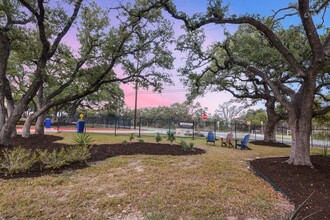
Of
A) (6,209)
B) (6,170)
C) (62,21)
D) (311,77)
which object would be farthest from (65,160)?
(311,77)

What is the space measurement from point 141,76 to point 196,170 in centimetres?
721

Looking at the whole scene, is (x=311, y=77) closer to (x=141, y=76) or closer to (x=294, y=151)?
(x=294, y=151)

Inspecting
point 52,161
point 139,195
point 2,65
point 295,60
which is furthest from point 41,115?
point 295,60

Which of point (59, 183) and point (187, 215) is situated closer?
point (187, 215)

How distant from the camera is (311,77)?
6523 mm

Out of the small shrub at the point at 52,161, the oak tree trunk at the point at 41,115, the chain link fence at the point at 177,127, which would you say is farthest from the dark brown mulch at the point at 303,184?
the chain link fence at the point at 177,127

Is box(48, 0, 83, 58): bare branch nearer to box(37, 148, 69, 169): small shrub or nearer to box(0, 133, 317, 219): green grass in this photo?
box(37, 148, 69, 169): small shrub

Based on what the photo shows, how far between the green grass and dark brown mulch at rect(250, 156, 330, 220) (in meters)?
0.34

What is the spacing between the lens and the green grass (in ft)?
10.6

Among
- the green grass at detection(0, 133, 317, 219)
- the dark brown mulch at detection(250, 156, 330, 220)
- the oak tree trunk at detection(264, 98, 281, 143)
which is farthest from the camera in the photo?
the oak tree trunk at detection(264, 98, 281, 143)

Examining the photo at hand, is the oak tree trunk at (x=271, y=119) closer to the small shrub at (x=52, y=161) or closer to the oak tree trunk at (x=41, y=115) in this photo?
the small shrub at (x=52, y=161)

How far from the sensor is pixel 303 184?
4.88 metres

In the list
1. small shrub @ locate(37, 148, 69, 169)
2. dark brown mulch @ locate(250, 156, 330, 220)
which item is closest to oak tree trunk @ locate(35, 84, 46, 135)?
small shrub @ locate(37, 148, 69, 169)

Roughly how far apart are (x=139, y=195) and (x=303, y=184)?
3.83 m
